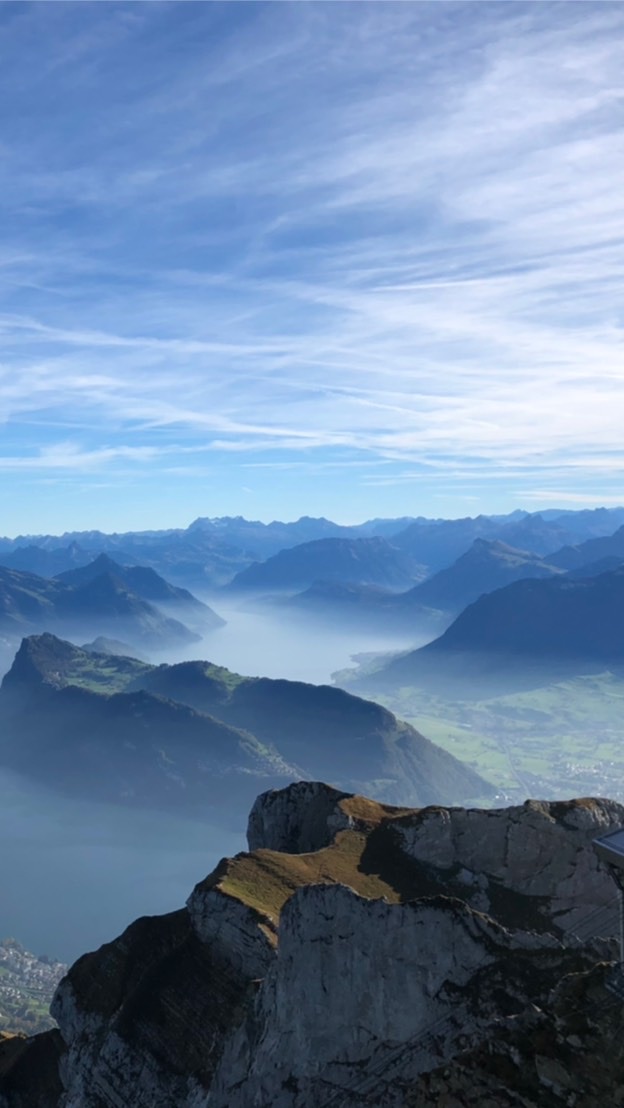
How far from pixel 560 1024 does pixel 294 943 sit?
19072mm

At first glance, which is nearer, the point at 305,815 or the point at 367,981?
the point at 367,981

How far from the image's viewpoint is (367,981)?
131 feet

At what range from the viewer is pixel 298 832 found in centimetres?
6838

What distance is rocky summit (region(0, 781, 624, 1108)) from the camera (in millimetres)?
26594

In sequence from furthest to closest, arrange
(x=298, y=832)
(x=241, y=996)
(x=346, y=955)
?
(x=298, y=832) → (x=241, y=996) → (x=346, y=955)

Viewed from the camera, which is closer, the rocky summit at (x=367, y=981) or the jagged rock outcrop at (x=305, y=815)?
the rocky summit at (x=367, y=981)

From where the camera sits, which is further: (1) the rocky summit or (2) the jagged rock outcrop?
(2) the jagged rock outcrop

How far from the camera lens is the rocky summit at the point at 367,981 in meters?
26.6

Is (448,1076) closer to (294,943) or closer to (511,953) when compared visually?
(511,953)

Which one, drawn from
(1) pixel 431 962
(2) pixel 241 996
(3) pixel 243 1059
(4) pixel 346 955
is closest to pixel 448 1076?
(1) pixel 431 962

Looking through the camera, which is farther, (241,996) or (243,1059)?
(241,996)

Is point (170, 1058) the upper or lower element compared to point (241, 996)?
lower

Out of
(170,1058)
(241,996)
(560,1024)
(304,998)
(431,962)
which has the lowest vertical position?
(170,1058)

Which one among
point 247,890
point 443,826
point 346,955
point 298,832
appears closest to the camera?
point 346,955
